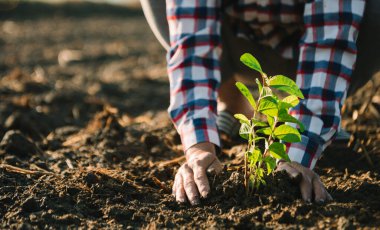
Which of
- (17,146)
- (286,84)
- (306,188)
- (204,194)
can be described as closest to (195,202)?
(204,194)

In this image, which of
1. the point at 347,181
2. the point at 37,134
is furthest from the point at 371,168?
the point at 37,134

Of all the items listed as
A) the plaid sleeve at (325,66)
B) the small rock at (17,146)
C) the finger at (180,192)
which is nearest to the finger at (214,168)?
the finger at (180,192)

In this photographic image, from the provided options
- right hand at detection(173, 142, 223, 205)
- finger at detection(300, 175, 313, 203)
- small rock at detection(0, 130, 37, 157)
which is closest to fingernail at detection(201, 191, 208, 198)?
right hand at detection(173, 142, 223, 205)

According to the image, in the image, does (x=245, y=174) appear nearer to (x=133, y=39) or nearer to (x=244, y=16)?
(x=244, y=16)

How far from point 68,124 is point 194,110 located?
54.9 inches

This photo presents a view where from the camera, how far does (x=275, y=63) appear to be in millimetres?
2494

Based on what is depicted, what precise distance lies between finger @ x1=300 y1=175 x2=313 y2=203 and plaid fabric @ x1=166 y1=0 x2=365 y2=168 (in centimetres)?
11

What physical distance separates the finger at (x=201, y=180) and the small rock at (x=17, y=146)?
0.88 m

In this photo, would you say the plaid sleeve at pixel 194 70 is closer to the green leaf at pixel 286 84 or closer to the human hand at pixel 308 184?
the human hand at pixel 308 184

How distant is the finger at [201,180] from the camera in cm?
165

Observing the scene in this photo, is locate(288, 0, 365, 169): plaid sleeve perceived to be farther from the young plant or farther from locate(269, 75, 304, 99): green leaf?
locate(269, 75, 304, 99): green leaf

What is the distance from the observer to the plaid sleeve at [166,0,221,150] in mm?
1874

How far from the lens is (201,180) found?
5.48 ft

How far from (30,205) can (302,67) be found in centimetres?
100
